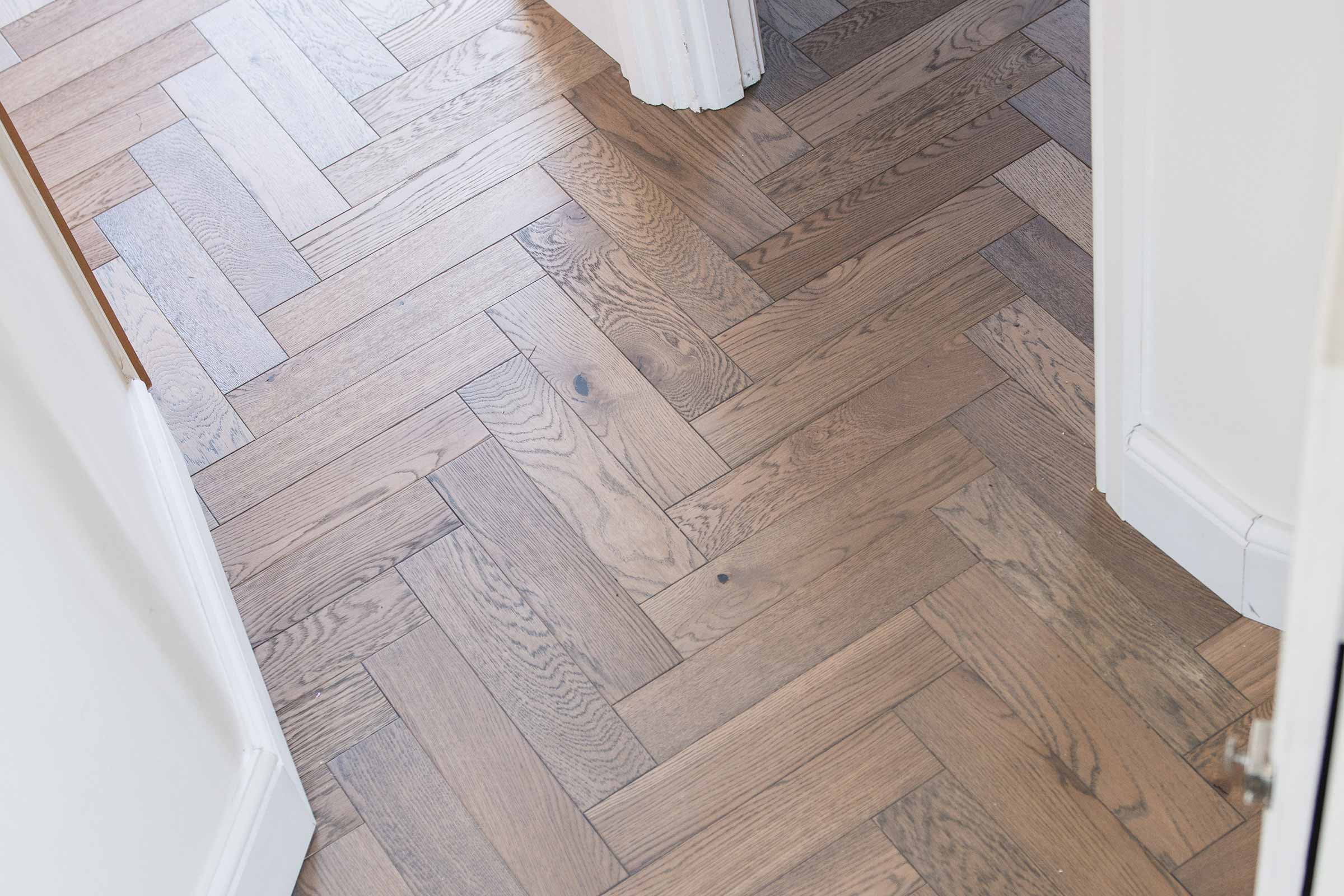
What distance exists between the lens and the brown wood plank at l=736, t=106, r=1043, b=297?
1.95 meters

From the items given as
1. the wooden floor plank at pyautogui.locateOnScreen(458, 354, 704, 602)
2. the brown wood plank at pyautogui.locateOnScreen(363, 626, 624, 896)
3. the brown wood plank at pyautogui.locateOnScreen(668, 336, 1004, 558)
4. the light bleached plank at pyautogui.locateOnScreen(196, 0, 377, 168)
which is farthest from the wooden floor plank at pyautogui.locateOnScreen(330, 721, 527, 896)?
the light bleached plank at pyautogui.locateOnScreen(196, 0, 377, 168)

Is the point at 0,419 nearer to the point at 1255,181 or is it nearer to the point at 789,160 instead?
the point at 1255,181

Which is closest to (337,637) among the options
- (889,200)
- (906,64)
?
(889,200)

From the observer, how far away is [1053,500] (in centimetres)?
166

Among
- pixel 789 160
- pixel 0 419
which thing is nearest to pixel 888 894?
pixel 0 419

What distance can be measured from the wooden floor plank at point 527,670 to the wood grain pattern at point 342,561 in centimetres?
3

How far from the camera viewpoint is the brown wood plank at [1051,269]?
182 centimetres

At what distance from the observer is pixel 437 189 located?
85.0 inches

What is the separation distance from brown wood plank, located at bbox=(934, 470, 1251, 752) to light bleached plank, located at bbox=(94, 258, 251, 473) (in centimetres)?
100

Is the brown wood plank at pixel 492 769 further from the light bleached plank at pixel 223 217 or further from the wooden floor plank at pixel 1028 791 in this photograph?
the light bleached plank at pixel 223 217

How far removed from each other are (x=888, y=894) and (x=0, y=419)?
95 cm

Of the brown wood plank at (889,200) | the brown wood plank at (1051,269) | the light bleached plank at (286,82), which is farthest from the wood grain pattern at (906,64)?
the light bleached plank at (286,82)

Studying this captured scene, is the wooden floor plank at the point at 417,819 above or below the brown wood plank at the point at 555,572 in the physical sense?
below

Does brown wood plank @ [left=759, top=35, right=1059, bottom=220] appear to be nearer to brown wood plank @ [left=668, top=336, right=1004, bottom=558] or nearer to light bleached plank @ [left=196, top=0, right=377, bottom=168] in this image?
brown wood plank @ [left=668, top=336, right=1004, bottom=558]
